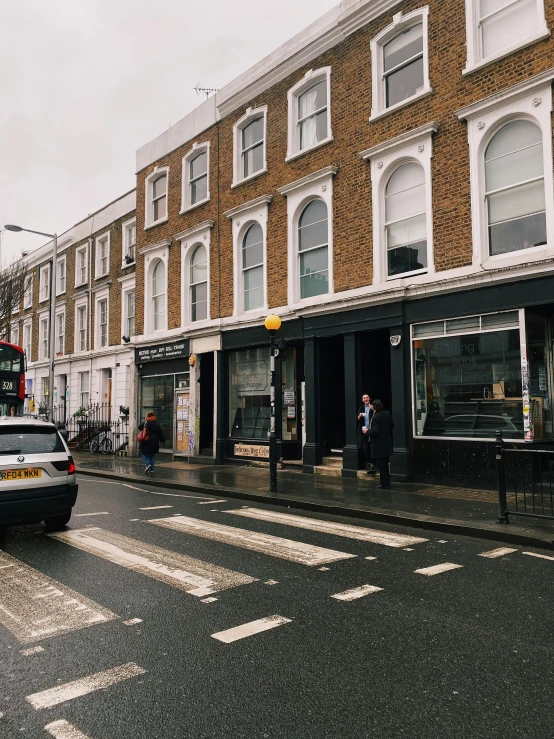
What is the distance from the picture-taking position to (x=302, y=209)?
15.6 m

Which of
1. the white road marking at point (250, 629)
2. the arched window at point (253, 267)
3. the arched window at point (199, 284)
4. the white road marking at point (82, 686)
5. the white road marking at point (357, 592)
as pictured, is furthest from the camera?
the arched window at point (199, 284)

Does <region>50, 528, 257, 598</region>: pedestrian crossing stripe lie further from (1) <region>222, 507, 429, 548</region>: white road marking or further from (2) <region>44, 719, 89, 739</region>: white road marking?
(1) <region>222, 507, 429, 548</region>: white road marking

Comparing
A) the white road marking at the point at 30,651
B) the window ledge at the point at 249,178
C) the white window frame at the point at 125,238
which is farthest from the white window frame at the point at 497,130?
the white window frame at the point at 125,238

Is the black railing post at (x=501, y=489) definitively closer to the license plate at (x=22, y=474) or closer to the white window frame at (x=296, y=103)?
the license plate at (x=22, y=474)

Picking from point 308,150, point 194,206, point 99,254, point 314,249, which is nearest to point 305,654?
point 314,249

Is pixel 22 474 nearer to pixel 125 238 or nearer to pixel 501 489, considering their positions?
pixel 501 489

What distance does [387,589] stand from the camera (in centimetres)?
530

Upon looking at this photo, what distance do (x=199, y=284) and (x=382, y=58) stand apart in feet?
28.7

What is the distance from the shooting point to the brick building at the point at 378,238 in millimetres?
11125

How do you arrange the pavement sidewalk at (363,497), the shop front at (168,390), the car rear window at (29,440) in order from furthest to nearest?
1. the shop front at (168,390)
2. the pavement sidewalk at (363,497)
3. the car rear window at (29,440)

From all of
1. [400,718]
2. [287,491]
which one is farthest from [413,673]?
[287,491]

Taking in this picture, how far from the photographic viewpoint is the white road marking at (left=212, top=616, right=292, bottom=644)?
4203 millimetres

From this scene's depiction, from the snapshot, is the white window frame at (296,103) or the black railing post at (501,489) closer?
the black railing post at (501,489)

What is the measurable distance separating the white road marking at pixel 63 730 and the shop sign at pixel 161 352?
1638 centimetres
